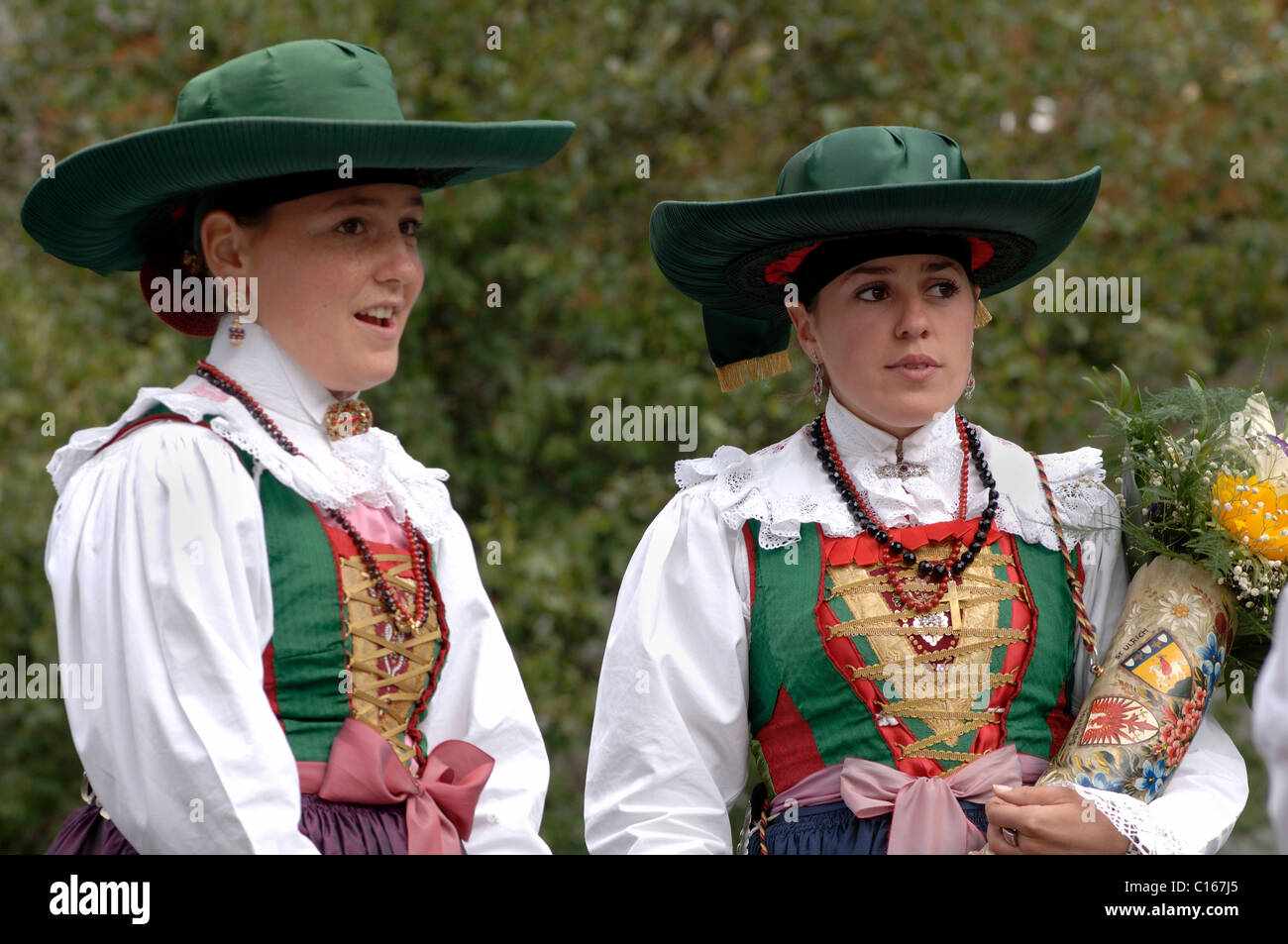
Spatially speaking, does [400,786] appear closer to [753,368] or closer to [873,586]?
[873,586]

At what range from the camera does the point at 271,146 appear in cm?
270

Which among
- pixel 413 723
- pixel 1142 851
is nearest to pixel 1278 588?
pixel 1142 851

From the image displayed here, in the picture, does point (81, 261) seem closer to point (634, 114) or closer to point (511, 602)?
point (511, 602)

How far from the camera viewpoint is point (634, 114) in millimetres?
5910

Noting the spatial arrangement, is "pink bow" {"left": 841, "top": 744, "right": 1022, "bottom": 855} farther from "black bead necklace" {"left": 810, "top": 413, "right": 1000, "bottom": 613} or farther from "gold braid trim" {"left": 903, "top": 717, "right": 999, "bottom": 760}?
"black bead necklace" {"left": 810, "top": 413, "right": 1000, "bottom": 613}

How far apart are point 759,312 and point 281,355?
989 millimetres

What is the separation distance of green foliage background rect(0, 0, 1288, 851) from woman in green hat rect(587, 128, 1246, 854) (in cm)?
234

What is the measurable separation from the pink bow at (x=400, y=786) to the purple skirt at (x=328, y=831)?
2 centimetres

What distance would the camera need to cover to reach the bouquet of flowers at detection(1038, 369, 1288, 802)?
2873 millimetres

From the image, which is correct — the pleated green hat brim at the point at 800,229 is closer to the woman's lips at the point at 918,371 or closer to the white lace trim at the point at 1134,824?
the woman's lips at the point at 918,371

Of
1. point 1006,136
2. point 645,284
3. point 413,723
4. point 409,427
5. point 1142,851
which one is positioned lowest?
point 1142,851
